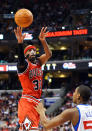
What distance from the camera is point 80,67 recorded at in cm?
2597

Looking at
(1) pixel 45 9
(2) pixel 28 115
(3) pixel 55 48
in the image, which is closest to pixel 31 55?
(2) pixel 28 115

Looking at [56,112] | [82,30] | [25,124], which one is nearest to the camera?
[25,124]

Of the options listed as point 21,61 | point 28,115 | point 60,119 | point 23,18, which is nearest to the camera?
point 60,119

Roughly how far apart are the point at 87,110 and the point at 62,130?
1228 centimetres

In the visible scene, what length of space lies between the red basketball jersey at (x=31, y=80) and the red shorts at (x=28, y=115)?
0.17m

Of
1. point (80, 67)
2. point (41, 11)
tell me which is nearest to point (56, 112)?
point (80, 67)

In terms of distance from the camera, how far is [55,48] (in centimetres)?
3152

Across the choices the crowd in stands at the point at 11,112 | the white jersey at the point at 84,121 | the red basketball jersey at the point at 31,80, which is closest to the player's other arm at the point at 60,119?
the white jersey at the point at 84,121

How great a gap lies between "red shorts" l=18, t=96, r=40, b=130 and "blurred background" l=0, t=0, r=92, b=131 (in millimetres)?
13841

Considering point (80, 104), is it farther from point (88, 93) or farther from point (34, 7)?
point (34, 7)

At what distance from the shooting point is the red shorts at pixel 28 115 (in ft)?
17.3

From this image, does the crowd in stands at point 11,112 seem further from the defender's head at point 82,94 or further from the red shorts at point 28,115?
the defender's head at point 82,94

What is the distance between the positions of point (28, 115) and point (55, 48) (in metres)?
26.4

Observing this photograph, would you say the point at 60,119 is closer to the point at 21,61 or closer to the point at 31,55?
the point at 21,61
